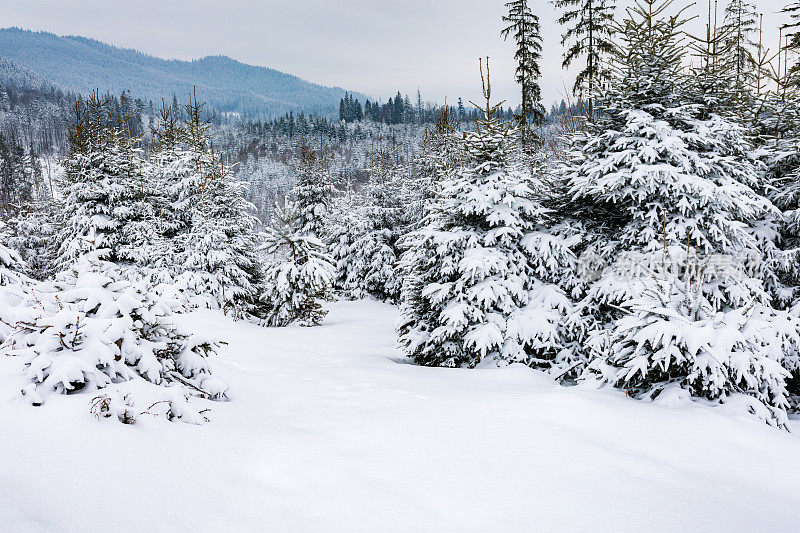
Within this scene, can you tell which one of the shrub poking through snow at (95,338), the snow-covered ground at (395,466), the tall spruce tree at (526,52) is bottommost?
the snow-covered ground at (395,466)

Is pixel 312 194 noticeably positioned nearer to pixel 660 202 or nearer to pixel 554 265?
pixel 554 265

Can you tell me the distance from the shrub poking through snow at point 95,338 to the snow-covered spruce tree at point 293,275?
1083cm

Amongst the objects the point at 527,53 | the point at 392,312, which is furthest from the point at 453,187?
the point at 527,53

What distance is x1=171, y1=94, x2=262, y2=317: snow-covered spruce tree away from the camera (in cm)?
1664

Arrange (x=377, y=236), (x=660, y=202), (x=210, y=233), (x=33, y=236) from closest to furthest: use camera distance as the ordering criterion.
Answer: (x=660, y=202) < (x=210, y=233) < (x=377, y=236) < (x=33, y=236)

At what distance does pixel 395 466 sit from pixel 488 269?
19.3ft

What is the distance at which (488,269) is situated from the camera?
8570 millimetres

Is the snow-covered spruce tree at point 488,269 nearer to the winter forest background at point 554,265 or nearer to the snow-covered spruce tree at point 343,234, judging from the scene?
the winter forest background at point 554,265

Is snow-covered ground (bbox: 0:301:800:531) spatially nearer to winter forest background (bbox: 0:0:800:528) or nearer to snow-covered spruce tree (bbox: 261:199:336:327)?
winter forest background (bbox: 0:0:800:528)

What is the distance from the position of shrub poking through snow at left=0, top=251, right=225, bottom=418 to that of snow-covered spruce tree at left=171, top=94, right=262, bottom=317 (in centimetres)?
1179

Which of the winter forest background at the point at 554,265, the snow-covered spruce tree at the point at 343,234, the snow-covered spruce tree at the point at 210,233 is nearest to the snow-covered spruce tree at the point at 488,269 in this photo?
the winter forest background at the point at 554,265

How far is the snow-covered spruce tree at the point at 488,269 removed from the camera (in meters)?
8.51

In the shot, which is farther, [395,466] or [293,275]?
[293,275]

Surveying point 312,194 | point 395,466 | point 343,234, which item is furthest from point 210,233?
point 395,466
